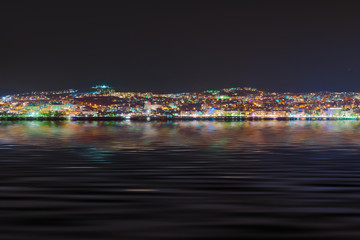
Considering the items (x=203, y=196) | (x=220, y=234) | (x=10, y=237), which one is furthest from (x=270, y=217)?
(x=10, y=237)

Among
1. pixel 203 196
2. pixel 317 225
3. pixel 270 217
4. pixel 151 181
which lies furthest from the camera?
pixel 151 181

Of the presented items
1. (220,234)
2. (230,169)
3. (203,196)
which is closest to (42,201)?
(203,196)

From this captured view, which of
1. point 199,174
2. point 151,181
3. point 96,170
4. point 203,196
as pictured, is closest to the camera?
point 203,196

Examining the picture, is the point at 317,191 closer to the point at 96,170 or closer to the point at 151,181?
the point at 151,181

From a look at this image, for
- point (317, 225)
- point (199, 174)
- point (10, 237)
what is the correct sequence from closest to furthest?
point (10, 237) < point (317, 225) < point (199, 174)

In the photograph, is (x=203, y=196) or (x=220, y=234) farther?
(x=203, y=196)

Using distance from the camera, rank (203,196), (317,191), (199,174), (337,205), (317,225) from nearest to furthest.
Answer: (317,225)
(337,205)
(203,196)
(317,191)
(199,174)

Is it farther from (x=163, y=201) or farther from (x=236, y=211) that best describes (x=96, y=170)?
(x=236, y=211)

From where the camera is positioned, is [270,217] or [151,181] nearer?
[270,217]

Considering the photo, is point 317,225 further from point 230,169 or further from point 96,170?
point 96,170
